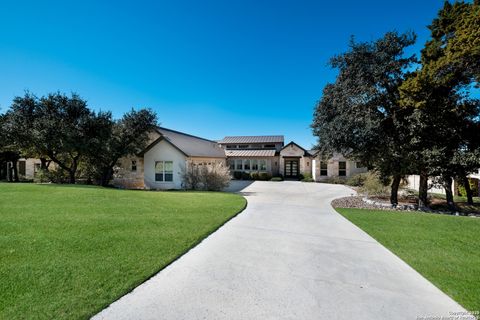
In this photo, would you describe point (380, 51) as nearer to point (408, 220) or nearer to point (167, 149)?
point (408, 220)

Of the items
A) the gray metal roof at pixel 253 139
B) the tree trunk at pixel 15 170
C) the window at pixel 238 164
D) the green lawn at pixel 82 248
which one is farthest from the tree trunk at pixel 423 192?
the tree trunk at pixel 15 170

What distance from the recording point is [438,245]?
5848 millimetres

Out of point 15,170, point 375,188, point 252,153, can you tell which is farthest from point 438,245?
point 15,170

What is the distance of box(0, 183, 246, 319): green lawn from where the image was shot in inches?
127

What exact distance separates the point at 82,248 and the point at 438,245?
8396 millimetres

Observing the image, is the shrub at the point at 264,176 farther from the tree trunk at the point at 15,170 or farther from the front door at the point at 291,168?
the tree trunk at the point at 15,170

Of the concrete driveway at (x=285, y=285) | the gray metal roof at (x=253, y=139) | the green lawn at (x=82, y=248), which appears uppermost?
the gray metal roof at (x=253, y=139)

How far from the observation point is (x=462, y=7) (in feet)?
30.1

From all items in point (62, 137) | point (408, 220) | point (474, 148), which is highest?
point (62, 137)

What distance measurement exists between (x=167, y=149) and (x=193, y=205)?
36.7ft

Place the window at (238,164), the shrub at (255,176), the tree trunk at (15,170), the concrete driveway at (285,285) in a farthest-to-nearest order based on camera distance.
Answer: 1. the window at (238,164)
2. the shrub at (255,176)
3. the tree trunk at (15,170)
4. the concrete driveway at (285,285)

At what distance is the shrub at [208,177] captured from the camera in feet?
58.8

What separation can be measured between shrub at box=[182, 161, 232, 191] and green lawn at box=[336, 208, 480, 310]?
9.96 metres

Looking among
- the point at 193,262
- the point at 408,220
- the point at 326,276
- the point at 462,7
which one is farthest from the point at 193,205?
the point at 462,7
